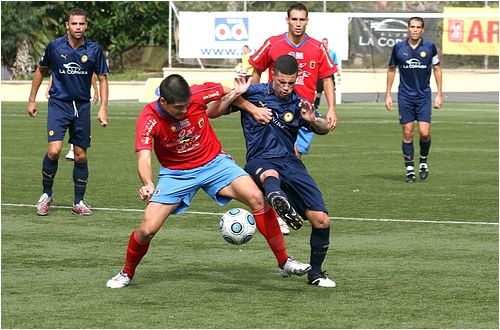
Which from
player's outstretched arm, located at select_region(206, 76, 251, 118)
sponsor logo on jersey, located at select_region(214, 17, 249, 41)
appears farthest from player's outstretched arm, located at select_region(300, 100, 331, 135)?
sponsor logo on jersey, located at select_region(214, 17, 249, 41)

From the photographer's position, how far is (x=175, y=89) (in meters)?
9.16

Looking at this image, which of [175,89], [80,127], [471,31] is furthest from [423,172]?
[471,31]

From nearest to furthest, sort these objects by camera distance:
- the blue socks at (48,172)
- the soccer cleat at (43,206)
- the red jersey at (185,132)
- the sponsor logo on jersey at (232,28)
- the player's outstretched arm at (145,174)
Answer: the player's outstretched arm at (145,174) < the red jersey at (185,132) < the soccer cleat at (43,206) < the blue socks at (48,172) < the sponsor logo on jersey at (232,28)

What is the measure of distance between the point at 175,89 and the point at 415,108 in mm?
9952

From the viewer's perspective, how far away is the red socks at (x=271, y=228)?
387 inches

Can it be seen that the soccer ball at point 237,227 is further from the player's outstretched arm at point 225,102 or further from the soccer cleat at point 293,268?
the player's outstretched arm at point 225,102

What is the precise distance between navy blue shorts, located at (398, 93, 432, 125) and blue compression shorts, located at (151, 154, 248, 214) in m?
9.12

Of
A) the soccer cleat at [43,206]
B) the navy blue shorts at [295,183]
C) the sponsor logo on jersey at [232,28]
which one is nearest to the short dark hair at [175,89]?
the navy blue shorts at [295,183]

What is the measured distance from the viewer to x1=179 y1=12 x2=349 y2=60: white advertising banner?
145ft

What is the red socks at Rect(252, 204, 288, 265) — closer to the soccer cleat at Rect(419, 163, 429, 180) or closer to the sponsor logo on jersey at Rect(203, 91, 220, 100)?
the sponsor logo on jersey at Rect(203, 91, 220, 100)

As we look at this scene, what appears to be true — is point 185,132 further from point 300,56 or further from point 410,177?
point 410,177

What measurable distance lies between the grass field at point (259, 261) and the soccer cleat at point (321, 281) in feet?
0.21

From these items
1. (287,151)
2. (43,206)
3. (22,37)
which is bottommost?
(22,37)

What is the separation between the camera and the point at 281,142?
33.2ft
